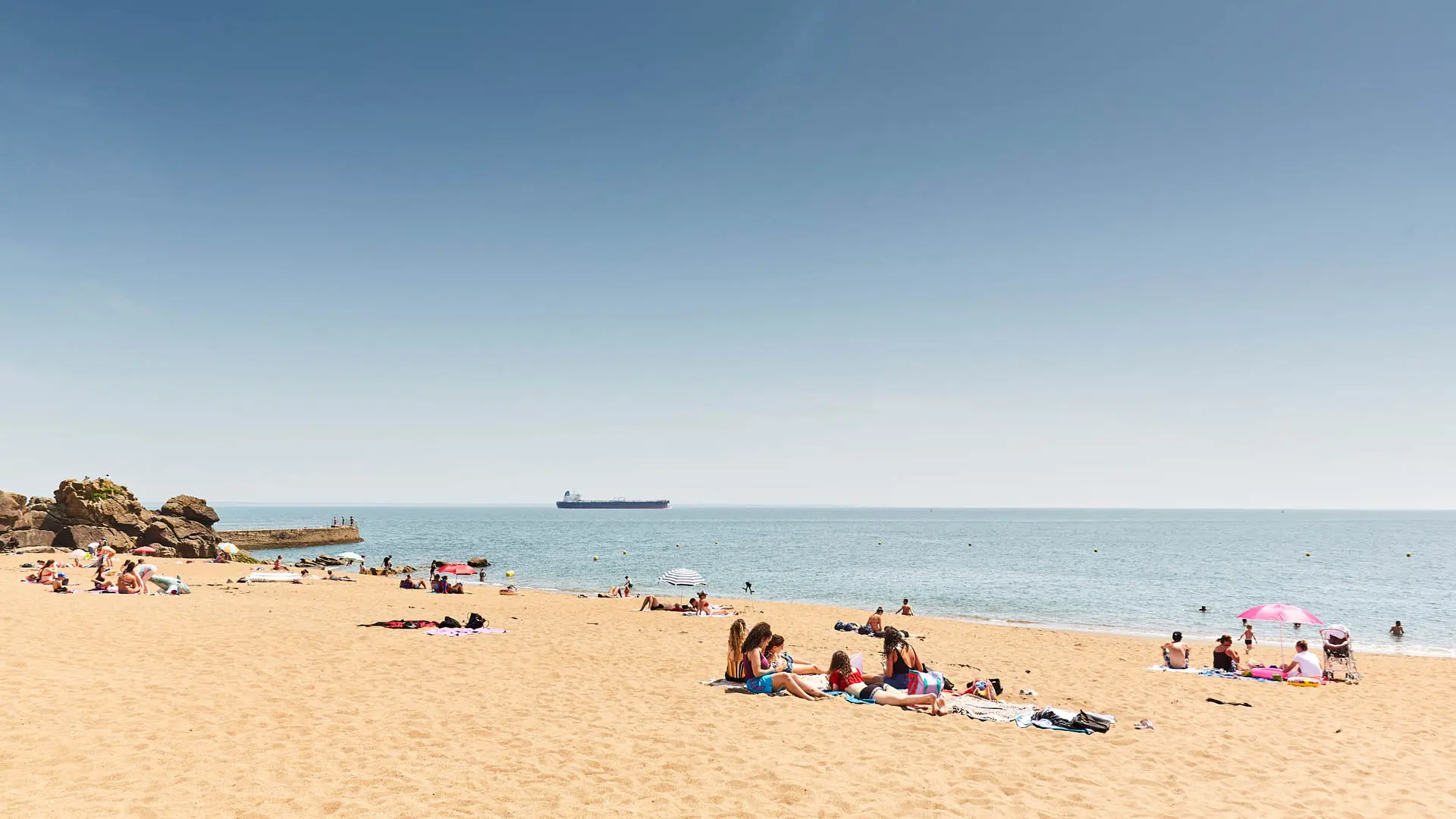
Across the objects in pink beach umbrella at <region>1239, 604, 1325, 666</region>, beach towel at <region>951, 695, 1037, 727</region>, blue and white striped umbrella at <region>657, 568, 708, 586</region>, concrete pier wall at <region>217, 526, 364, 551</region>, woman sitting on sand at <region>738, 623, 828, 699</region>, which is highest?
pink beach umbrella at <region>1239, 604, 1325, 666</region>

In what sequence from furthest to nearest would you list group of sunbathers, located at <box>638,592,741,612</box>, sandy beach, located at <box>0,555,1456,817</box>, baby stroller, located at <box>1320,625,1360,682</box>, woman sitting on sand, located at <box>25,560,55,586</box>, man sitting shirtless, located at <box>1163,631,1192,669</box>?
group of sunbathers, located at <box>638,592,741,612</box> → woman sitting on sand, located at <box>25,560,55,586</box> → man sitting shirtless, located at <box>1163,631,1192,669</box> → baby stroller, located at <box>1320,625,1360,682</box> → sandy beach, located at <box>0,555,1456,817</box>

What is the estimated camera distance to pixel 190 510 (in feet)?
201

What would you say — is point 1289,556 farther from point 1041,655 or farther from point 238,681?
point 238,681

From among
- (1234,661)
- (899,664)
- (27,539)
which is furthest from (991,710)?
(27,539)

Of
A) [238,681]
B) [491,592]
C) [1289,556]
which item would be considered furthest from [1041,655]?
[1289,556]

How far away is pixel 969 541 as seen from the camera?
115 metres

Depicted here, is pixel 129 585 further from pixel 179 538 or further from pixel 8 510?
pixel 8 510

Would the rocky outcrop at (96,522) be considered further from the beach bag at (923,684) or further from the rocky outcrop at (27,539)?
the beach bag at (923,684)

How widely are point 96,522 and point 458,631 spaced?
171ft

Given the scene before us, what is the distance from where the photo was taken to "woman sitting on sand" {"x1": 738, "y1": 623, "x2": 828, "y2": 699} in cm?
1295

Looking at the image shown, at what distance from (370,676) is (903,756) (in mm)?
9371

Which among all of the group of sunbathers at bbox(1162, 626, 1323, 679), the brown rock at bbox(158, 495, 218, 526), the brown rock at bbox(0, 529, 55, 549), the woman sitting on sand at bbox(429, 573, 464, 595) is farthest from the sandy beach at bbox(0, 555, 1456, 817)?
the brown rock at bbox(158, 495, 218, 526)

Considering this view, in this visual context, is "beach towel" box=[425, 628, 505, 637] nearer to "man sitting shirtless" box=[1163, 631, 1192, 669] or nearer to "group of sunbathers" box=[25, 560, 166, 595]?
"group of sunbathers" box=[25, 560, 166, 595]

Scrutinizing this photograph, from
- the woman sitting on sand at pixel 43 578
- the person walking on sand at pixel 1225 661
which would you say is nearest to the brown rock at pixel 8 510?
the woman sitting on sand at pixel 43 578
